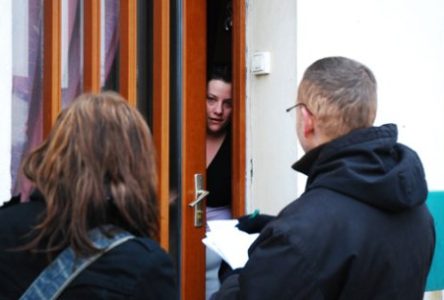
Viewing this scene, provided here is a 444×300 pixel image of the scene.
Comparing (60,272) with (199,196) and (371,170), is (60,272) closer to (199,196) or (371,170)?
(371,170)

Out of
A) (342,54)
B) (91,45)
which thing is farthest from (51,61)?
(342,54)

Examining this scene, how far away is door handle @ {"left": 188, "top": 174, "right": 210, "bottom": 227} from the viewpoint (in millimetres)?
3211

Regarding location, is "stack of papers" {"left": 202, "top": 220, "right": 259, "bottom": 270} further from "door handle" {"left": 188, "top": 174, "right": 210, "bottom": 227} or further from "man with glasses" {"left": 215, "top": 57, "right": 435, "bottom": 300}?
"door handle" {"left": 188, "top": 174, "right": 210, "bottom": 227}

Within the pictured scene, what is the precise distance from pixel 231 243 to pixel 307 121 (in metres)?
0.61

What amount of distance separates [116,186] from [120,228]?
0.33ft

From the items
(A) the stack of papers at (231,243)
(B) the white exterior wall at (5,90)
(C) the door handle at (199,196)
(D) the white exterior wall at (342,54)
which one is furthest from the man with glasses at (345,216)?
(D) the white exterior wall at (342,54)

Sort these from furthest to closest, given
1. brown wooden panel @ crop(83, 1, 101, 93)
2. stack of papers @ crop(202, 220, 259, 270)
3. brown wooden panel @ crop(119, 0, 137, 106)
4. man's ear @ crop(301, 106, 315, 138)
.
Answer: brown wooden panel @ crop(119, 0, 137, 106), brown wooden panel @ crop(83, 1, 101, 93), stack of papers @ crop(202, 220, 259, 270), man's ear @ crop(301, 106, 315, 138)

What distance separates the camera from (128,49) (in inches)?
110

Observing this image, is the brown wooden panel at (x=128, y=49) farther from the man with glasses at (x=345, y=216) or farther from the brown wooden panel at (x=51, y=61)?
the man with glasses at (x=345, y=216)

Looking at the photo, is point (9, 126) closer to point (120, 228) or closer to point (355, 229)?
point (120, 228)

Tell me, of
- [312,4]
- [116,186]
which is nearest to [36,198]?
[116,186]

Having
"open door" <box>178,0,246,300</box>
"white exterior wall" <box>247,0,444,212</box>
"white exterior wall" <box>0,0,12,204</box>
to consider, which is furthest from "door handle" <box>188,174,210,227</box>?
"white exterior wall" <box>0,0,12,204</box>

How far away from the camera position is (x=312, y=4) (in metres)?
3.33

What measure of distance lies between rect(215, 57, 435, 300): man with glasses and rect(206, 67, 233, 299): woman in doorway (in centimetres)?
158
